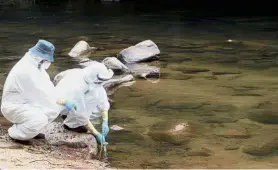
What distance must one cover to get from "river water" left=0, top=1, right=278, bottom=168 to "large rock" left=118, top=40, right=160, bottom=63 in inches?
11.4

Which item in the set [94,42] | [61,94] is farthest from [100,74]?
[94,42]

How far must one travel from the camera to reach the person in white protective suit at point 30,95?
4863 millimetres

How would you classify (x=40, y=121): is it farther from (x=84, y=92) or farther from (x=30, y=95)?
(x=84, y=92)

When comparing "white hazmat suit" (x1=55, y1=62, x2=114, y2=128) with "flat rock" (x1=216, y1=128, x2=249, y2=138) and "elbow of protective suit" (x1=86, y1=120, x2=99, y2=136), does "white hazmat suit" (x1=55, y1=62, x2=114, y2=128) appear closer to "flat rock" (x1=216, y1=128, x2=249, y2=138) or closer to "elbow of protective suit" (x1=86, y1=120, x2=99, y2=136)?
"elbow of protective suit" (x1=86, y1=120, x2=99, y2=136)

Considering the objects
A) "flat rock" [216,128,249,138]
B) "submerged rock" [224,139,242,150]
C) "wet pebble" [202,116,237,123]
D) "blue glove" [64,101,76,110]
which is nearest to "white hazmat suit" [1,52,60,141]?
"blue glove" [64,101,76,110]

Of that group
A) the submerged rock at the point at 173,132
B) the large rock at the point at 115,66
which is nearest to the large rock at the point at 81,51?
the large rock at the point at 115,66

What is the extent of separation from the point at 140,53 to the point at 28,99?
6.81 m

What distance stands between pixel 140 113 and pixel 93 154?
2040mm

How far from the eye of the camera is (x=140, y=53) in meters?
11.6

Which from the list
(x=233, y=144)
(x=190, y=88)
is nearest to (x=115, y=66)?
(x=190, y=88)

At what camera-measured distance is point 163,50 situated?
42.9ft

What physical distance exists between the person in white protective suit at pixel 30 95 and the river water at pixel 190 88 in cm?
99

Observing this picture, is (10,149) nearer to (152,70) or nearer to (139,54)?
(152,70)

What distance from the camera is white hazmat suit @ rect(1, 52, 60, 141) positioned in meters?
4.86
